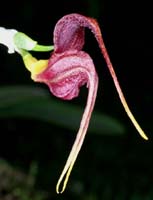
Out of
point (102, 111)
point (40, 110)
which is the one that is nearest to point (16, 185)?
point (40, 110)

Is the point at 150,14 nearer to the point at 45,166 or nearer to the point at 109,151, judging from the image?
the point at 109,151

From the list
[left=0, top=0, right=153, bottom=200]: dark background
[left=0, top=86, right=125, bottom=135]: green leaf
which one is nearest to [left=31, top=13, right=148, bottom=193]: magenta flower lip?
[left=0, top=86, right=125, bottom=135]: green leaf

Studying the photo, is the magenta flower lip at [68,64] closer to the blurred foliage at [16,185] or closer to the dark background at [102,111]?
the blurred foliage at [16,185]

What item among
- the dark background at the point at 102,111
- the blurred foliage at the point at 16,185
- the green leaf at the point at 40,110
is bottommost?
the dark background at the point at 102,111

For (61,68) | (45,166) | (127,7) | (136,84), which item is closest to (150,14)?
(127,7)

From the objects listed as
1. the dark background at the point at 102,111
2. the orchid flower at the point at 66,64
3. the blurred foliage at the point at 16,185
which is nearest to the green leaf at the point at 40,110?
the blurred foliage at the point at 16,185

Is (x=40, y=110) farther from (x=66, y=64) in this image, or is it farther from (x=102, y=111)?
(x=66, y=64)
